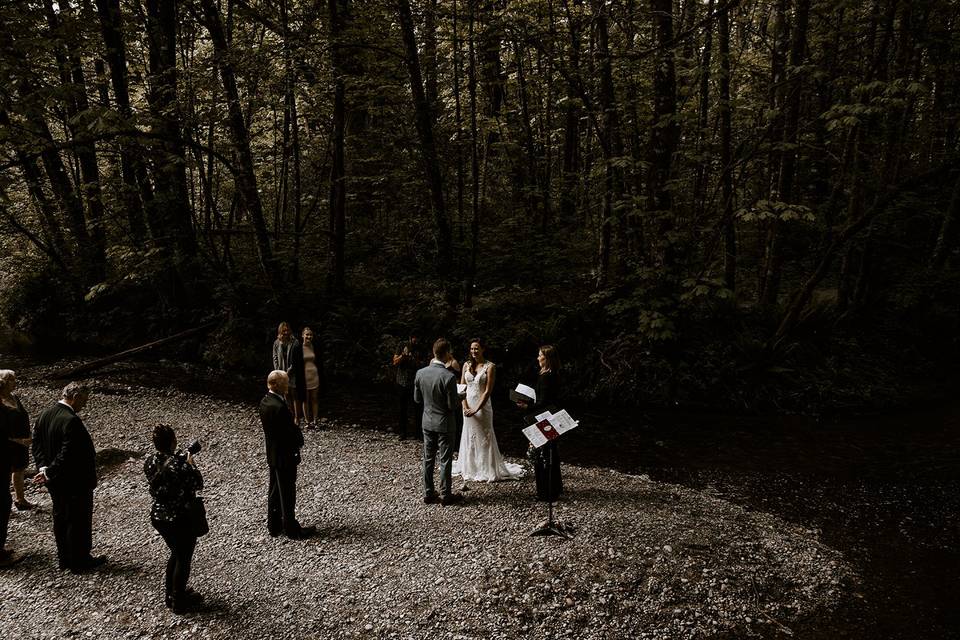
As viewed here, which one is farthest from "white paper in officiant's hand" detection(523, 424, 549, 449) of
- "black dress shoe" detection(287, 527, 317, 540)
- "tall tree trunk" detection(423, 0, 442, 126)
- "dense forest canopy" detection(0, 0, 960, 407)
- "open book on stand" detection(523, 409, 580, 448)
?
"tall tree trunk" detection(423, 0, 442, 126)

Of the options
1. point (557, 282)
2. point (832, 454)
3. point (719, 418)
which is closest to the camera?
point (832, 454)

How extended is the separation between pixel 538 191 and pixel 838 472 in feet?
34.2

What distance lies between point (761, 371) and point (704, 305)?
2.09 metres

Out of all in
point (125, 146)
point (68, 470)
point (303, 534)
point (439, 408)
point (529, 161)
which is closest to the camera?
point (68, 470)

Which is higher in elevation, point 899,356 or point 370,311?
point 370,311

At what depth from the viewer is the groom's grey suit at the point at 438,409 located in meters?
6.90

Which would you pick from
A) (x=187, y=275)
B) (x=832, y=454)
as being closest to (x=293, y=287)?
(x=187, y=275)

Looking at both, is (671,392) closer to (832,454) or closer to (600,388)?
(600,388)

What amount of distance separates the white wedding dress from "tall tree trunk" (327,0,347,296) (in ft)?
29.4

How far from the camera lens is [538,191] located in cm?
1592

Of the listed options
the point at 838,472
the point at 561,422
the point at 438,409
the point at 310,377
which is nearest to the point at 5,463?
the point at 438,409

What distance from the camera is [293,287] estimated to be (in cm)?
1694

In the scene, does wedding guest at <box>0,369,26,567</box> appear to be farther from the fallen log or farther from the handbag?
the fallen log

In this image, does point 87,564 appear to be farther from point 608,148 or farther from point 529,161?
point 529,161
